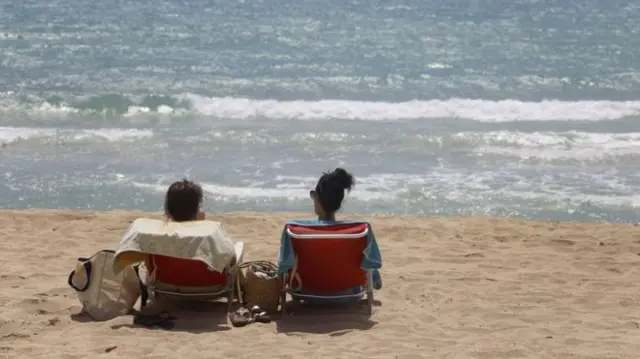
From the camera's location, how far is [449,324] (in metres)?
6.68

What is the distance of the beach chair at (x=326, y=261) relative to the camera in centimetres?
649

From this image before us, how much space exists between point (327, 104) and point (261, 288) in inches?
459

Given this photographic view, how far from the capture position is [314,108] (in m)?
17.7

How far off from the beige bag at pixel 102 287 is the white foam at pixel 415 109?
10306 millimetres

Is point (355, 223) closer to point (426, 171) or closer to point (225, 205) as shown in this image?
point (225, 205)

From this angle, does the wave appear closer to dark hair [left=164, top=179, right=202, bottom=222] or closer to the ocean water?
the ocean water

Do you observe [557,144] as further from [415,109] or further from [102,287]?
[102,287]

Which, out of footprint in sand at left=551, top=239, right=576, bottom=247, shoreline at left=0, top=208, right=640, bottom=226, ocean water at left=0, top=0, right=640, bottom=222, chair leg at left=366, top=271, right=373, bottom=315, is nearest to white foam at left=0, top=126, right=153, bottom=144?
ocean water at left=0, top=0, right=640, bottom=222

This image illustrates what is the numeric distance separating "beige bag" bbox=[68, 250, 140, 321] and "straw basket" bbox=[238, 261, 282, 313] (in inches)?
30.1

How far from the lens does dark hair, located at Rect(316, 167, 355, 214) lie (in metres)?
6.68

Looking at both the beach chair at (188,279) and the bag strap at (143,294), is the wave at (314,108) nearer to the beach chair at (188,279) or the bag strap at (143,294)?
the bag strap at (143,294)

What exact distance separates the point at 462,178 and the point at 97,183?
4574 mm

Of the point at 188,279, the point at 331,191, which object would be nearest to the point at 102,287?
the point at 188,279

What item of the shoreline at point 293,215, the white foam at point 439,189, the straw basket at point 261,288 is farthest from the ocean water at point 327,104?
the straw basket at point 261,288
